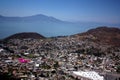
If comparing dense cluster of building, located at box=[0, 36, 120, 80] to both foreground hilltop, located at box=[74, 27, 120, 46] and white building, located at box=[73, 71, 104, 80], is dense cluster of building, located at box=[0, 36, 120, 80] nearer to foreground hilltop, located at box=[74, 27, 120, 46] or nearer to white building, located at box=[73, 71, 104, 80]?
white building, located at box=[73, 71, 104, 80]

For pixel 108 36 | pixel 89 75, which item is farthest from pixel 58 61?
pixel 108 36

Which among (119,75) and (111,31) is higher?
(111,31)

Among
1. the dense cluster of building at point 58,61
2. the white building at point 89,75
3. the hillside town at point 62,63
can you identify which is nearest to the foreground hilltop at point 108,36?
the dense cluster of building at point 58,61

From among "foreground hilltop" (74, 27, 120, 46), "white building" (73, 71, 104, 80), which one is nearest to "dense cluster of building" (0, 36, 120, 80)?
"white building" (73, 71, 104, 80)

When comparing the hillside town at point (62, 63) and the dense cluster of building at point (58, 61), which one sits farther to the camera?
the dense cluster of building at point (58, 61)

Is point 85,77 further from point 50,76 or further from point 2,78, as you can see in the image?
point 2,78

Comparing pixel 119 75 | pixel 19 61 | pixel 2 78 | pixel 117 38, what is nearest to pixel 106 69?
pixel 119 75

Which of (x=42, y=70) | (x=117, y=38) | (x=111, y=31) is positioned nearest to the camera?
(x=42, y=70)

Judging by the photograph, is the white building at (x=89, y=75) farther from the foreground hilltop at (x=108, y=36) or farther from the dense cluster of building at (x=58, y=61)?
the foreground hilltop at (x=108, y=36)
